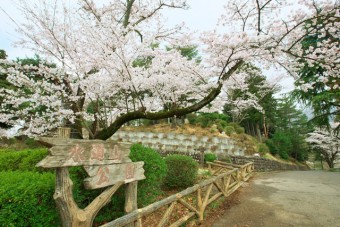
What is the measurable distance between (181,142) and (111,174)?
1704 centimetres

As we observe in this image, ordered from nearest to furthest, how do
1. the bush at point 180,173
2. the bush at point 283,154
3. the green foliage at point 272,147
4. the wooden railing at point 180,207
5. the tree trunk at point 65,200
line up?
the tree trunk at point 65,200, the wooden railing at point 180,207, the bush at point 180,173, the green foliage at point 272,147, the bush at point 283,154

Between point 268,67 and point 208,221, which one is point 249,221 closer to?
point 208,221

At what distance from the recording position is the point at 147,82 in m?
7.60

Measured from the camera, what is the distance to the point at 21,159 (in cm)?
688

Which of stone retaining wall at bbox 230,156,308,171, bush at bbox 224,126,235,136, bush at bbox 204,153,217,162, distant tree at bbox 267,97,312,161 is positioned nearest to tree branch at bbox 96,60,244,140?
bush at bbox 204,153,217,162

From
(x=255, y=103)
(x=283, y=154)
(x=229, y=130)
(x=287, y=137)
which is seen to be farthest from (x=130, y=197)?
(x=287, y=137)

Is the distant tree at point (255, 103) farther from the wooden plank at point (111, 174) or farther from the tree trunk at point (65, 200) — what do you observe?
the tree trunk at point (65, 200)

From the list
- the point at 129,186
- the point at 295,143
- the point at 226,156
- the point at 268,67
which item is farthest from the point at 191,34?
the point at 295,143

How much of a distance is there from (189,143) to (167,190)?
1247 centimetres

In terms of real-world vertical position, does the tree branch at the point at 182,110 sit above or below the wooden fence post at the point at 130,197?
above

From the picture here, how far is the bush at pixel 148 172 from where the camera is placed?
5.21 m

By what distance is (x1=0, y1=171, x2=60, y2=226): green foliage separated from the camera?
3.04 m

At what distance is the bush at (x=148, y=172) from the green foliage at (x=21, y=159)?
10.9 ft

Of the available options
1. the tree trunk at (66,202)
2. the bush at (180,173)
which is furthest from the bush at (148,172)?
the bush at (180,173)
